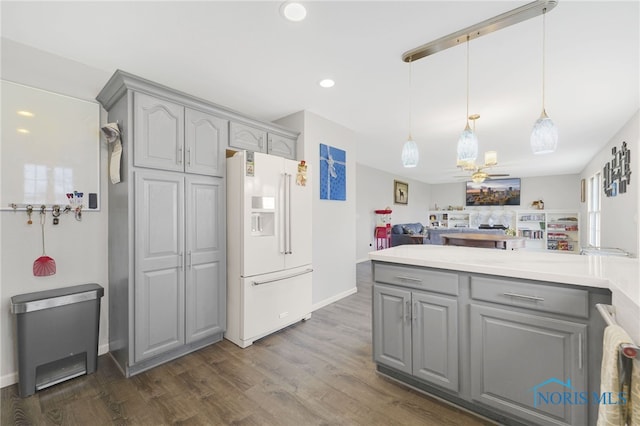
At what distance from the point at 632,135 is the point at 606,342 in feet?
14.0

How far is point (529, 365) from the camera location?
149cm

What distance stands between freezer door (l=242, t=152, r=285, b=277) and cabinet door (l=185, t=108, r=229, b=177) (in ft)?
1.15

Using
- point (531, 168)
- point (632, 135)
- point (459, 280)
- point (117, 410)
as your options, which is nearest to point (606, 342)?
point (459, 280)

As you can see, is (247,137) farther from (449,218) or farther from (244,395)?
(449,218)

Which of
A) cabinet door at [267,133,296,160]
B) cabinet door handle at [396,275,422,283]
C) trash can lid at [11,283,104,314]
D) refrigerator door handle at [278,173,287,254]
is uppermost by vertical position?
cabinet door at [267,133,296,160]

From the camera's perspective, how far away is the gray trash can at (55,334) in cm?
192

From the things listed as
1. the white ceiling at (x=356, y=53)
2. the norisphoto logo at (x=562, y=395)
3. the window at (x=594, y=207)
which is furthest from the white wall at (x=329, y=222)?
the window at (x=594, y=207)

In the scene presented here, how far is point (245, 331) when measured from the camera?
261cm

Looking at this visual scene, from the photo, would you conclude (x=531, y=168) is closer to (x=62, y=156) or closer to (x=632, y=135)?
(x=632, y=135)

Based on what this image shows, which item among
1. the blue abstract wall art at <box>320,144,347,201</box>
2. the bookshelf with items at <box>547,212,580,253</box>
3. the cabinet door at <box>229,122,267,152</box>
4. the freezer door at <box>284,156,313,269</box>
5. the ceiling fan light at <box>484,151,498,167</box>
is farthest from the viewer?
the bookshelf with items at <box>547,212,580,253</box>

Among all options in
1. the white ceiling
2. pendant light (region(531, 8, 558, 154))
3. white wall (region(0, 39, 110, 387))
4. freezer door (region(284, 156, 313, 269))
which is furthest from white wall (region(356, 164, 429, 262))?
white wall (region(0, 39, 110, 387))

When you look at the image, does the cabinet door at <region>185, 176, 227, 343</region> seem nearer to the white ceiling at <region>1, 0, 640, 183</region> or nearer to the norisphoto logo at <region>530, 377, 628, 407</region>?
the white ceiling at <region>1, 0, 640, 183</region>

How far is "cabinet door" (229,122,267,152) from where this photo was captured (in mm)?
2883

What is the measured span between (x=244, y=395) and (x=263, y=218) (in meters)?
1.59
